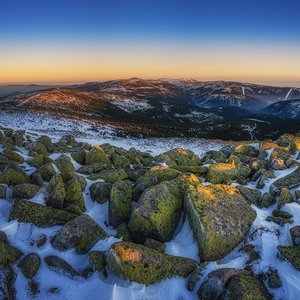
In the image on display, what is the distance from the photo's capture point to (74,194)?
6691mm

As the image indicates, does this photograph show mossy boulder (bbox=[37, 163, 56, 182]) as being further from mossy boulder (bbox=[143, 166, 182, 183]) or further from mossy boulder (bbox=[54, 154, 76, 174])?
mossy boulder (bbox=[143, 166, 182, 183])

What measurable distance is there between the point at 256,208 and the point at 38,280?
7.49 metres

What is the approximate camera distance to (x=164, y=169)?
8.84 m

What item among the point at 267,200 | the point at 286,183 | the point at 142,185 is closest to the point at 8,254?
the point at 142,185

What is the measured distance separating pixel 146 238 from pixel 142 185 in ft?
8.14

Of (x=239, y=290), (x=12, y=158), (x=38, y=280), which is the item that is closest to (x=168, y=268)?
(x=239, y=290)

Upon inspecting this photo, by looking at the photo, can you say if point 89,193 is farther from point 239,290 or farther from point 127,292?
point 239,290

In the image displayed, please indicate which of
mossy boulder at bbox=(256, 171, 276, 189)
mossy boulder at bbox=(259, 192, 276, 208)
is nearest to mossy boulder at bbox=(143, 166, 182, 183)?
mossy boulder at bbox=(259, 192, 276, 208)

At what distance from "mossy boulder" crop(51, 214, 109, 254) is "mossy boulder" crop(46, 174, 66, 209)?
140 centimetres

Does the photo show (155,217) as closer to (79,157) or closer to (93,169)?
(93,169)

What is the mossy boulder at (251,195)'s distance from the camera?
715cm

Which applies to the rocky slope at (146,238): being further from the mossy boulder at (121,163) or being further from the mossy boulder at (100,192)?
the mossy boulder at (121,163)

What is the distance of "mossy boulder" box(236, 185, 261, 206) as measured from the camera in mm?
7150

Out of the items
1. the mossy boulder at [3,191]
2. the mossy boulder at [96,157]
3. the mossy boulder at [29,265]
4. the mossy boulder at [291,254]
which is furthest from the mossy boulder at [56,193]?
the mossy boulder at [291,254]
